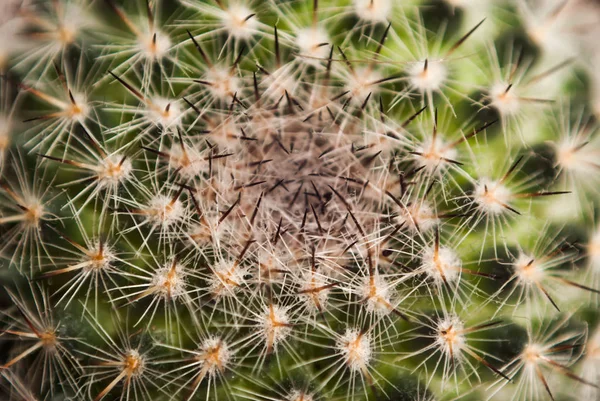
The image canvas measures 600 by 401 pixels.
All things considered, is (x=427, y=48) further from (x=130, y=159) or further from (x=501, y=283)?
(x=130, y=159)

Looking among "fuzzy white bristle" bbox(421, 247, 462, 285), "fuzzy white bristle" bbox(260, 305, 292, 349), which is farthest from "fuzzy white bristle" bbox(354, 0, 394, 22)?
"fuzzy white bristle" bbox(260, 305, 292, 349)

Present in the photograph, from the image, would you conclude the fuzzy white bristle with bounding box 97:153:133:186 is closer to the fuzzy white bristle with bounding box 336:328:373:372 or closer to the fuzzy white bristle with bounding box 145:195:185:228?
the fuzzy white bristle with bounding box 145:195:185:228

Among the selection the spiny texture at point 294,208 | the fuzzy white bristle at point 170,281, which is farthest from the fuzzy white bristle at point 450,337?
the fuzzy white bristle at point 170,281

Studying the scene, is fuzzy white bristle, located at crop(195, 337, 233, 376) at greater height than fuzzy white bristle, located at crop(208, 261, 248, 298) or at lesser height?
lesser

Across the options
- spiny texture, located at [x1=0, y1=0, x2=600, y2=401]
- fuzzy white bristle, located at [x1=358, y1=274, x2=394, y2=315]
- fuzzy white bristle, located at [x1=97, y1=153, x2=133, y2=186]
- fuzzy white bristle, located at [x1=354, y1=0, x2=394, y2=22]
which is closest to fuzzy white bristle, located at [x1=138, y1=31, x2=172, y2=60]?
spiny texture, located at [x1=0, y1=0, x2=600, y2=401]

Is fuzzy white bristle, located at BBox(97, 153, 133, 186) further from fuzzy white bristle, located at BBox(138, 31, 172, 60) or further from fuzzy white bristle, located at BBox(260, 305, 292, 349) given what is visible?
fuzzy white bristle, located at BBox(260, 305, 292, 349)

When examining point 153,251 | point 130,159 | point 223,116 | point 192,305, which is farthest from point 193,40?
point 192,305

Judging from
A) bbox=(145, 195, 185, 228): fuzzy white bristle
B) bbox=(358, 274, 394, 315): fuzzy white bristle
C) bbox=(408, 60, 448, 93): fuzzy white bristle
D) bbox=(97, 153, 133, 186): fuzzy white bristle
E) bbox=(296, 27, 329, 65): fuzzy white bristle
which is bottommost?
bbox=(358, 274, 394, 315): fuzzy white bristle

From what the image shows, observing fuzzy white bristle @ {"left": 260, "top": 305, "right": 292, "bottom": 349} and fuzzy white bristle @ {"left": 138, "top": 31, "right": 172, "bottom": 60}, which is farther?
fuzzy white bristle @ {"left": 138, "top": 31, "right": 172, "bottom": 60}

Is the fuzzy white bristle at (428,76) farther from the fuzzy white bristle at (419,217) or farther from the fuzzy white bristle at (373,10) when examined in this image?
the fuzzy white bristle at (419,217)
